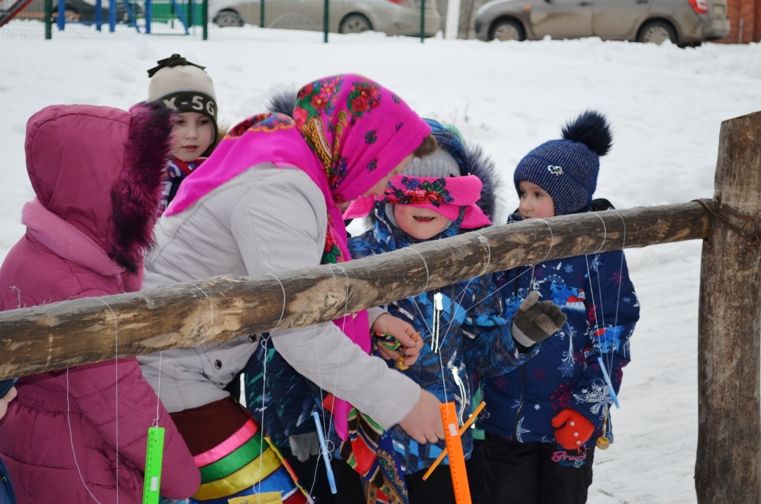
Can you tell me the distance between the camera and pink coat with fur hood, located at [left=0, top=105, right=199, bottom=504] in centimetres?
217

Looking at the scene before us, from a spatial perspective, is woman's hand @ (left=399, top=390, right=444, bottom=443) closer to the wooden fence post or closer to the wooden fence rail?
the wooden fence rail

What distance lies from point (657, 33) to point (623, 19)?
575 millimetres

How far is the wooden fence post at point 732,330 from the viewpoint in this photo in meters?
3.24

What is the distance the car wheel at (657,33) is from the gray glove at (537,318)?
13.1 metres

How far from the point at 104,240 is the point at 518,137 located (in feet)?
25.9

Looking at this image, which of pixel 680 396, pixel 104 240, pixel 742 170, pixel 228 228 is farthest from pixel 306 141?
pixel 680 396

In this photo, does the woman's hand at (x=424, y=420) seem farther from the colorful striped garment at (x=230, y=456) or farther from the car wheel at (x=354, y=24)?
the car wheel at (x=354, y=24)

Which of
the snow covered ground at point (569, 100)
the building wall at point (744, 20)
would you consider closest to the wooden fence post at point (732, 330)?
the snow covered ground at point (569, 100)

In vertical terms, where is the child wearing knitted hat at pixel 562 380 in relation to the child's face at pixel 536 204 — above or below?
below

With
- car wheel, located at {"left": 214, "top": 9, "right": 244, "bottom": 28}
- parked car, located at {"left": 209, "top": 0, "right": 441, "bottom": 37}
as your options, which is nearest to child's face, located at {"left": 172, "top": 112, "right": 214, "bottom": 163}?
parked car, located at {"left": 209, "top": 0, "right": 441, "bottom": 37}

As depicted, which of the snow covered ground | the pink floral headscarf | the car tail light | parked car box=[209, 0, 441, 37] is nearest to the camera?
the pink floral headscarf

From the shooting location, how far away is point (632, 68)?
1328 centimetres

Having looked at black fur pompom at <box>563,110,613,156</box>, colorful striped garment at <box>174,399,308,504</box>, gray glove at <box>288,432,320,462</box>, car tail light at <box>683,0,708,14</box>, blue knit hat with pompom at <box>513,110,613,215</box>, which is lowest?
gray glove at <box>288,432,320,462</box>

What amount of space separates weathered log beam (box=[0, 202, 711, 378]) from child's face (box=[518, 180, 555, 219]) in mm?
276
